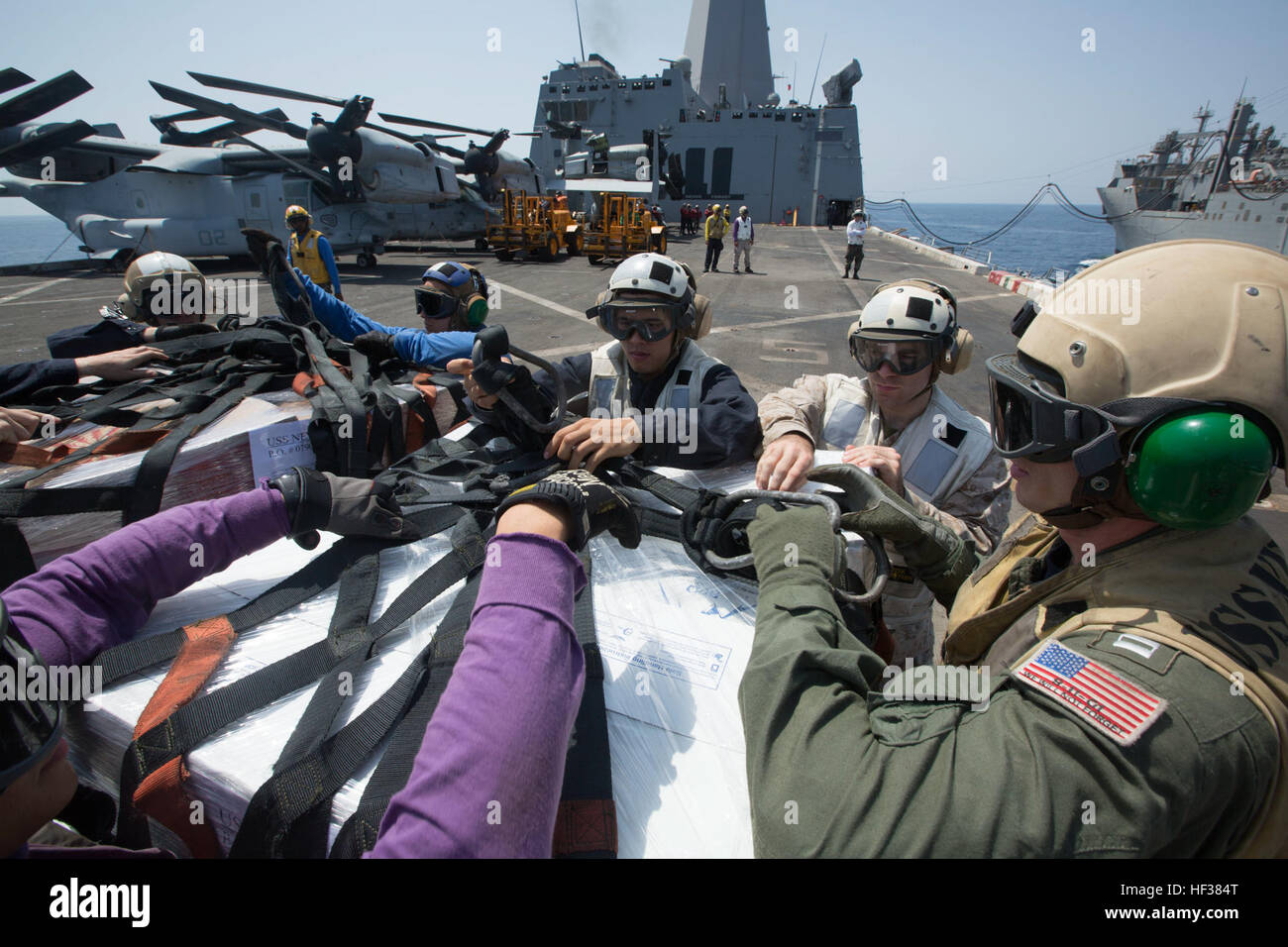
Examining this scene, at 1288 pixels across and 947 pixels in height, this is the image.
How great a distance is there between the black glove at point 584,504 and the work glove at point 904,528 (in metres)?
0.57

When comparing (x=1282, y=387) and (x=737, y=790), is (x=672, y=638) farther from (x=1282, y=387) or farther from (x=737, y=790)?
(x=1282, y=387)

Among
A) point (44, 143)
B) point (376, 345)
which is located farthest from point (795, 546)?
point (44, 143)

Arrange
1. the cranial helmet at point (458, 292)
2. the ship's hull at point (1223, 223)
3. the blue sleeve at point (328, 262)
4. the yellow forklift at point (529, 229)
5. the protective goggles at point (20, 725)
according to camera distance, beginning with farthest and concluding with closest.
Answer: the ship's hull at point (1223, 223)
the yellow forklift at point (529, 229)
the blue sleeve at point (328, 262)
the cranial helmet at point (458, 292)
the protective goggles at point (20, 725)

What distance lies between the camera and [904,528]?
1604mm

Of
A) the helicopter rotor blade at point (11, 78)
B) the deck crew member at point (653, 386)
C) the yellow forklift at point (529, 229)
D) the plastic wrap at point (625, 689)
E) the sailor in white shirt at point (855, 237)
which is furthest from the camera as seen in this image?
the yellow forklift at point (529, 229)

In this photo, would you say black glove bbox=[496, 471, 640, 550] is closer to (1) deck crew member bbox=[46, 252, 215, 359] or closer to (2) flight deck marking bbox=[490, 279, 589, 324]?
(1) deck crew member bbox=[46, 252, 215, 359]

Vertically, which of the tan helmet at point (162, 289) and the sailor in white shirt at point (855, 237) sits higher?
the sailor in white shirt at point (855, 237)

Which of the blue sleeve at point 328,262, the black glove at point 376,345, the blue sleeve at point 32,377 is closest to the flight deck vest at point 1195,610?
the black glove at point 376,345

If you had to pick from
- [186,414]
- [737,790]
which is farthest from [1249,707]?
[186,414]

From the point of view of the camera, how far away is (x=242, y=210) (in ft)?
54.2

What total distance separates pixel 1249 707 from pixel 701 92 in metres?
53.1

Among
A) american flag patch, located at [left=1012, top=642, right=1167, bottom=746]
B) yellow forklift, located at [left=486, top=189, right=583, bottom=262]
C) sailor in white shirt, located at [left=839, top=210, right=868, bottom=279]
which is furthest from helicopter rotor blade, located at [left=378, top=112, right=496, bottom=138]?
american flag patch, located at [left=1012, top=642, right=1167, bottom=746]

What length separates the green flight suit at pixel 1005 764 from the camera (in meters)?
0.81

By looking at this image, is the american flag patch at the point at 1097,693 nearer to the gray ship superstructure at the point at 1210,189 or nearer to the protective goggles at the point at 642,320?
the protective goggles at the point at 642,320
